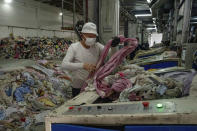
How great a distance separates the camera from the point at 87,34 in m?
2.46

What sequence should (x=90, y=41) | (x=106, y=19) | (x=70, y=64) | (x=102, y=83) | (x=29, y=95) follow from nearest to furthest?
1. (x=102, y=83)
2. (x=70, y=64)
3. (x=90, y=41)
4. (x=29, y=95)
5. (x=106, y=19)

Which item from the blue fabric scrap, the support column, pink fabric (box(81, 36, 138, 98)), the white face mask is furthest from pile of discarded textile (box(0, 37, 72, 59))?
pink fabric (box(81, 36, 138, 98))

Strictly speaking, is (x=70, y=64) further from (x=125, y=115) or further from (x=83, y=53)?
(x=125, y=115)

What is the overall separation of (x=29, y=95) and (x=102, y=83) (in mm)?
3064

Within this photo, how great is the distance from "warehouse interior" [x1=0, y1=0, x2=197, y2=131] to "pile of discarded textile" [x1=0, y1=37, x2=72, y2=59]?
4 cm

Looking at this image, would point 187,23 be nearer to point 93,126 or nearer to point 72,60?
point 72,60

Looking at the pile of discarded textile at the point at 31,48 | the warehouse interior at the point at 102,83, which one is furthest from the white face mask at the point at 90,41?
the pile of discarded textile at the point at 31,48

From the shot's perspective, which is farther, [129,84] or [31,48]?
[31,48]

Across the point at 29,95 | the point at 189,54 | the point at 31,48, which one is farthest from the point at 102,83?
the point at 31,48

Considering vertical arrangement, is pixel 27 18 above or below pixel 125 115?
above

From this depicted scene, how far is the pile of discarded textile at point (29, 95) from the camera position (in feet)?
11.9

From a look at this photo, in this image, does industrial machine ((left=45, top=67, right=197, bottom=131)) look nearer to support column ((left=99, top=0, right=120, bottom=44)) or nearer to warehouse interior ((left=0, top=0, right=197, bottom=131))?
warehouse interior ((left=0, top=0, right=197, bottom=131))

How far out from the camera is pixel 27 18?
11.7 meters

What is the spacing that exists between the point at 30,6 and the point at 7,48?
4.55 meters
